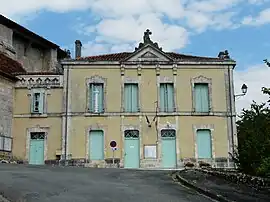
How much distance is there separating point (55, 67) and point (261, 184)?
1057 inches

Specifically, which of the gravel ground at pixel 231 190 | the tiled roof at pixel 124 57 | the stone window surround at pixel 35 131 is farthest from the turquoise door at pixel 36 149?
the gravel ground at pixel 231 190

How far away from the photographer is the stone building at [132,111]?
26.5 metres

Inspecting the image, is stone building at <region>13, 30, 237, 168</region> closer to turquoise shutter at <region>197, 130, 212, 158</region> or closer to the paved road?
turquoise shutter at <region>197, 130, 212, 158</region>

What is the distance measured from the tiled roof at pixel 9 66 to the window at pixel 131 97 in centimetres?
715

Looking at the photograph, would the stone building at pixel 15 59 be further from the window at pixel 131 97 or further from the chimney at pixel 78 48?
the window at pixel 131 97

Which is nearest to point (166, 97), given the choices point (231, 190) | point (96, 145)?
point (96, 145)

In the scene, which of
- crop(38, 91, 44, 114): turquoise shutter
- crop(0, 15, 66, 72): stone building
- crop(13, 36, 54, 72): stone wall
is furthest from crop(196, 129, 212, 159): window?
crop(13, 36, 54, 72): stone wall

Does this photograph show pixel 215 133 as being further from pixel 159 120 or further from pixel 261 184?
pixel 261 184

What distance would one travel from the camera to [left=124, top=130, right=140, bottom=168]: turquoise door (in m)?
26.3

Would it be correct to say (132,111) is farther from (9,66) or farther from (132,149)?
(9,66)

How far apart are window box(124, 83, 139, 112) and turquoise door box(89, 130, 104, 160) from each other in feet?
7.59

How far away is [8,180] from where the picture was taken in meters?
12.4

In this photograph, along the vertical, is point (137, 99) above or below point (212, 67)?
below

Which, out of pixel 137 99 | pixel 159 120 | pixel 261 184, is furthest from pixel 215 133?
pixel 261 184
